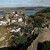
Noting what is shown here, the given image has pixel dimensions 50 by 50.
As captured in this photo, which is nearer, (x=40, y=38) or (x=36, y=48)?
(x=36, y=48)

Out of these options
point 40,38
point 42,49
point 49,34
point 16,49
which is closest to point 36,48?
point 42,49

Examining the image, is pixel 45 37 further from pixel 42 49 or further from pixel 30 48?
pixel 30 48

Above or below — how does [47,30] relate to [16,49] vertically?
above

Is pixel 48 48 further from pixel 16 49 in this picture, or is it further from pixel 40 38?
pixel 16 49

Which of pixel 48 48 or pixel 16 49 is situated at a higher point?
pixel 48 48

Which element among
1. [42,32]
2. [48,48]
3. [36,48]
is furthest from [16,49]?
[48,48]

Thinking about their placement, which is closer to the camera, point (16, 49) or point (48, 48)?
point (48, 48)

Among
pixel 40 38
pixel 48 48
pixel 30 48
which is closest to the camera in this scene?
pixel 30 48

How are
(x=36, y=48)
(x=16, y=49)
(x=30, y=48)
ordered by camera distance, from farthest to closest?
(x=16, y=49)
(x=36, y=48)
(x=30, y=48)

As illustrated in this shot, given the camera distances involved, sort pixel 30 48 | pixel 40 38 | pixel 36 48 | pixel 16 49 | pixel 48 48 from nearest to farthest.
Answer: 1. pixel 30 48
2. pixel 48 48
3. pixel 36 48
4. pixel 40 38
5. pixel 16 49
